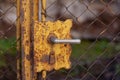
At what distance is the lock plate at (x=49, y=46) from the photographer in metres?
1.24

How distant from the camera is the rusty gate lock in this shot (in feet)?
4.07

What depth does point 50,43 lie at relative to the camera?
1.26m

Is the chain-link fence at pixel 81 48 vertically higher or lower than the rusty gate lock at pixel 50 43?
lower

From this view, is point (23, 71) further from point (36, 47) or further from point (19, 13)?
point (19, 13)

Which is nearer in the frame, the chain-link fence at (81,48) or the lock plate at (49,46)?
the lock plate at (49,46)

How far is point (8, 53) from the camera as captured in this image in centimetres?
177

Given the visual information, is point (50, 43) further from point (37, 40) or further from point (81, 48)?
point (81, 48)

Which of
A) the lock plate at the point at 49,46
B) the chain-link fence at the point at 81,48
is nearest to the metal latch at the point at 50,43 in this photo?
the lock plate at the point at 49,46

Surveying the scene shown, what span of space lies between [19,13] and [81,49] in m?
0.89

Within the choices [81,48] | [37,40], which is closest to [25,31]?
[37,40]

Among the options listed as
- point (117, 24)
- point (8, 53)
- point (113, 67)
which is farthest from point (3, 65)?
point (117, 24)

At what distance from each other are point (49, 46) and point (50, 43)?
12mm

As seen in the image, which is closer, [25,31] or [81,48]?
[25,31]

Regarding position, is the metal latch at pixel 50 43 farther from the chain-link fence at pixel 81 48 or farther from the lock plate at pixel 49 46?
the chain-link fence at pixel 81 48
